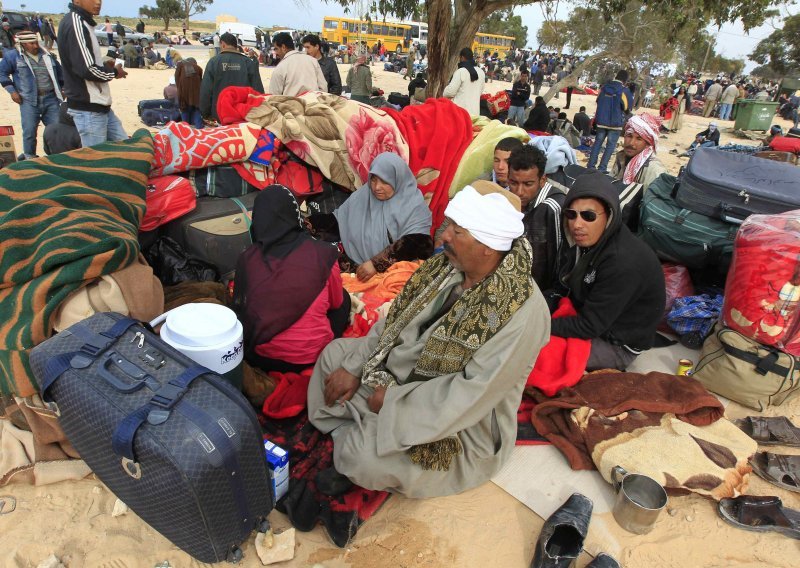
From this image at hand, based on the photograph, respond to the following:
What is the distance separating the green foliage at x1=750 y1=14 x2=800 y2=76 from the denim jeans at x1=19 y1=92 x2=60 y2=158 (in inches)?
1785

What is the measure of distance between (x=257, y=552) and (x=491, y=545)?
1.01 meters

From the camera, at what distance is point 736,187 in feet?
12.4

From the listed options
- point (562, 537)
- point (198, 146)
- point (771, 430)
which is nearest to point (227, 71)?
point (198, 146)

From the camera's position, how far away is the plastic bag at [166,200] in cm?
364

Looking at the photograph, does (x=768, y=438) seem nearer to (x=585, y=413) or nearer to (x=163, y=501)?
(x=585, y=413)

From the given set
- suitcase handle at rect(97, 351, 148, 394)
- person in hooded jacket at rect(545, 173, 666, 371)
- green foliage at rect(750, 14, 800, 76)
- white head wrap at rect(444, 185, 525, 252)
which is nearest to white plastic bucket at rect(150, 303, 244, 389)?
suitcase handle at rect(97, 351, 148, 394)

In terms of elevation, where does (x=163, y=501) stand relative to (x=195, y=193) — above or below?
below

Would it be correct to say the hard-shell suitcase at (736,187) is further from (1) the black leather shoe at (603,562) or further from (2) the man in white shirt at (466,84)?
(2) the man in white shirt at (466,84)

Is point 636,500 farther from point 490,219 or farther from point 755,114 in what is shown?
point 755,114

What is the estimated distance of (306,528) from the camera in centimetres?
215

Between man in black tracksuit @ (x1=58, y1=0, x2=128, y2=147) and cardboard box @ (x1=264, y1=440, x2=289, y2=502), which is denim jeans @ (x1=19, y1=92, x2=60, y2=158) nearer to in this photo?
man in black tracksuit @ (x1=58, y1=0, x2=128, y2=147)

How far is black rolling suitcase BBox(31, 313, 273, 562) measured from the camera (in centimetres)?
167

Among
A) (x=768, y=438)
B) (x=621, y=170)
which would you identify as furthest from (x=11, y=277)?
(x=621, y=170)

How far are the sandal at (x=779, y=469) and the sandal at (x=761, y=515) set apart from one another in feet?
0.70
